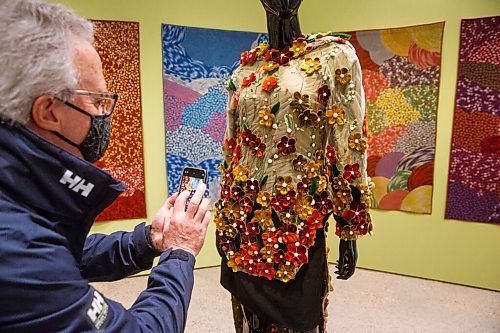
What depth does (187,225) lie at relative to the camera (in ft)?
3.47

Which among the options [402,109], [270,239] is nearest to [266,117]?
[270,239]

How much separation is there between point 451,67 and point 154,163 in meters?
2.18

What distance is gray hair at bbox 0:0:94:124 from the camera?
0.75 meters

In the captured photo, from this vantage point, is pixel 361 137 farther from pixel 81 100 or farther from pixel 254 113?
pixel 81 100

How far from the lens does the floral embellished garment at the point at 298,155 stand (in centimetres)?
142

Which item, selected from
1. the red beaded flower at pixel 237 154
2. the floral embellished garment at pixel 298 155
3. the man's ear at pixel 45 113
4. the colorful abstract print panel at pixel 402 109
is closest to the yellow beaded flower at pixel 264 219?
the floral embellished garment at pixel 298 155

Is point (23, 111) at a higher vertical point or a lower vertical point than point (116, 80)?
lower

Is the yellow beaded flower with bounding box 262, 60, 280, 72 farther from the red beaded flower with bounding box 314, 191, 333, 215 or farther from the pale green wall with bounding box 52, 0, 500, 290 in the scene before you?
the pale green wall with bounding box 52, 0, 500, 290

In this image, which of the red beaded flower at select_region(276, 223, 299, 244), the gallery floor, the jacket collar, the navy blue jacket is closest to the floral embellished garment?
the red beaded flower at select_region(276, 223, 299, 244)

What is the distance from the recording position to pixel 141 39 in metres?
2.94

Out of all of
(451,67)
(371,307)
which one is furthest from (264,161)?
(451,67)

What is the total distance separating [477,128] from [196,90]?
197 cm

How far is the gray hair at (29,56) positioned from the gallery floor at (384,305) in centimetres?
199

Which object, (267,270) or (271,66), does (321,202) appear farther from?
(271,66)
